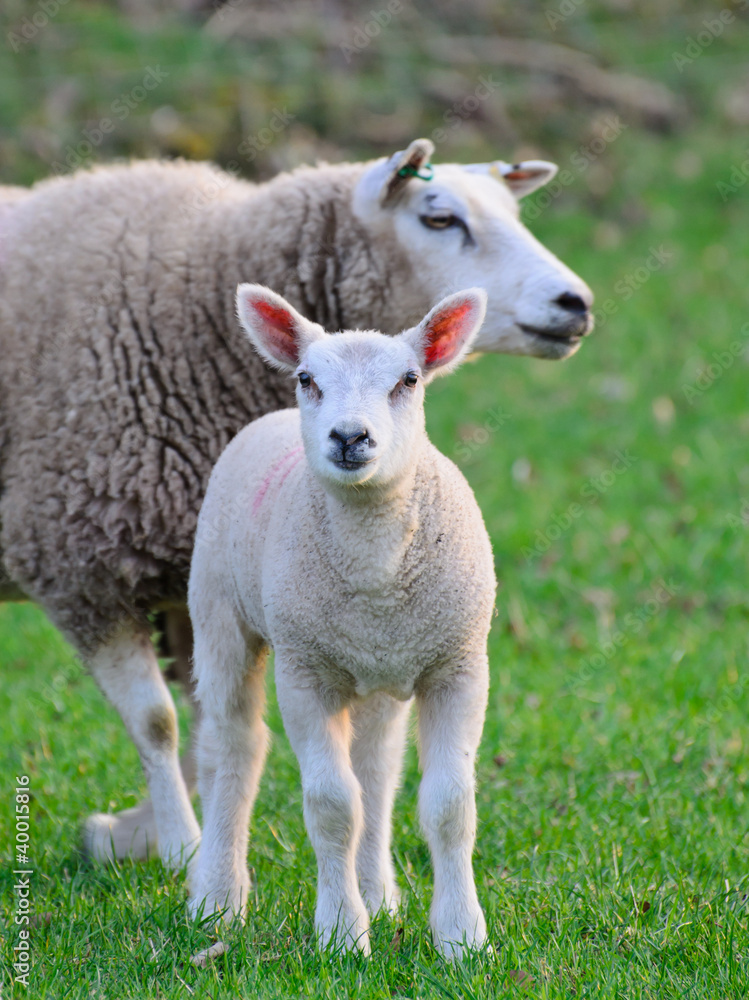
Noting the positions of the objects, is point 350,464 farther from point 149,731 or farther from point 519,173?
point 519,173

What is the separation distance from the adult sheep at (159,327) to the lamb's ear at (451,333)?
1.02 metres

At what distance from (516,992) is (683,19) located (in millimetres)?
12011

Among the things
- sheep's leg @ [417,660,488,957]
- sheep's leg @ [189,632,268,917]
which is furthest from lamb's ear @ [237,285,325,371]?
sheep's leg @ [417,660,488,957]

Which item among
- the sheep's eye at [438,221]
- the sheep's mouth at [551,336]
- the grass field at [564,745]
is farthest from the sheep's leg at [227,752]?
Result: the sheep's eye at [438,221]

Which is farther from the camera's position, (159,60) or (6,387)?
(159,60)

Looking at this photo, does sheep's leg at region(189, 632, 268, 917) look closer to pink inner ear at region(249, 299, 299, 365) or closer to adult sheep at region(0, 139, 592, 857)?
adult sheep at region(0, 139, 592, 857)

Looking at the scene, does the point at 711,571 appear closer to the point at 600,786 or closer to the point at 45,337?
the point at 600,786

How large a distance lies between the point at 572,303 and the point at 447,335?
43.2 inches

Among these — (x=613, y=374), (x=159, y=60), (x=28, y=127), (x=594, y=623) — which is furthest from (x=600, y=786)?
(x=159, y=60)

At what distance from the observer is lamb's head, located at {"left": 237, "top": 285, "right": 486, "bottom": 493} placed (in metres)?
2.73

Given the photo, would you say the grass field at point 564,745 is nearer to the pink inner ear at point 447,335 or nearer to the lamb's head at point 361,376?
the lamb's head at point 361,376

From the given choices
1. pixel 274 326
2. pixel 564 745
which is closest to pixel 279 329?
pixel 274 326

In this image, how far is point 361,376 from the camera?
9.35 feet

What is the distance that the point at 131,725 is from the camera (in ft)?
12.8
